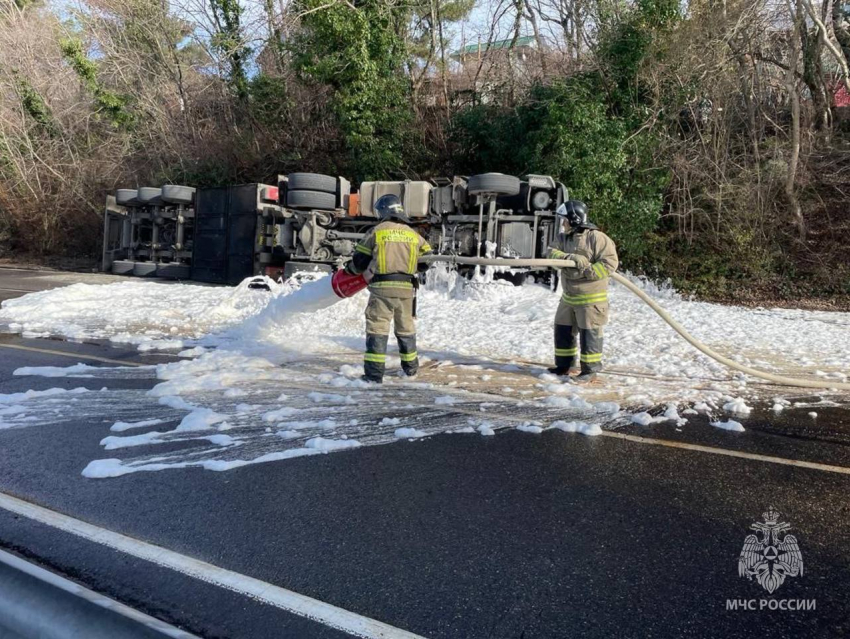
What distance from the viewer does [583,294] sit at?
6098mm

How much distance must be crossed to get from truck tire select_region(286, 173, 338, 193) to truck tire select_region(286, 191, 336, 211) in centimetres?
11

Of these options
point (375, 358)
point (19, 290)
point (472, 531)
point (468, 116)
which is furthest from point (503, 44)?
point (472, 531)

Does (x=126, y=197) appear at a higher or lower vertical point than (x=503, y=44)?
lower

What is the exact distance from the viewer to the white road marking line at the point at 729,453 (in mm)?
3887

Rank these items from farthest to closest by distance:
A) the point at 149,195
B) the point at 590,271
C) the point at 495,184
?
the point at 149,195 → the point at 495,184 → the point at 590,271

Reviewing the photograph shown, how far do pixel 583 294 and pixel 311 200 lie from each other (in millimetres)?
7576

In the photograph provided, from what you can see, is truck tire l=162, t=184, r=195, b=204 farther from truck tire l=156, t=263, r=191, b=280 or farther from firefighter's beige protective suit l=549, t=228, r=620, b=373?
firefighter's beige protective suit l=549, t=228, r=620, b=373

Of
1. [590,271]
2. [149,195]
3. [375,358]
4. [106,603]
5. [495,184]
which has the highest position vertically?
[149,195]

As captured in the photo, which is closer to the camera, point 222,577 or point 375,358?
point 222,577

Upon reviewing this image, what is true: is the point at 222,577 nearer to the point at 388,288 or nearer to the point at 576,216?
the point at 388,288

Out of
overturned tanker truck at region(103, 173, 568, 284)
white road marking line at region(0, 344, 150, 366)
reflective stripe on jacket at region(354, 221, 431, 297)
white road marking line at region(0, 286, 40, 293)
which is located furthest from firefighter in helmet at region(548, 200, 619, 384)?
white road marking line at region(0, 286, 40, 293)

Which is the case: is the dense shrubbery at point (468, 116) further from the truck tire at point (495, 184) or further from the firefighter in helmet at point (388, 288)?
the firefighter in helmet at point (388, 288)

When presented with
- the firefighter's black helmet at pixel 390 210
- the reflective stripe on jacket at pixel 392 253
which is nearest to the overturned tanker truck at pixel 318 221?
the firefighter's black helmet at pixel 390 210

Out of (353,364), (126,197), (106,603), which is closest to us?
(106,603)
